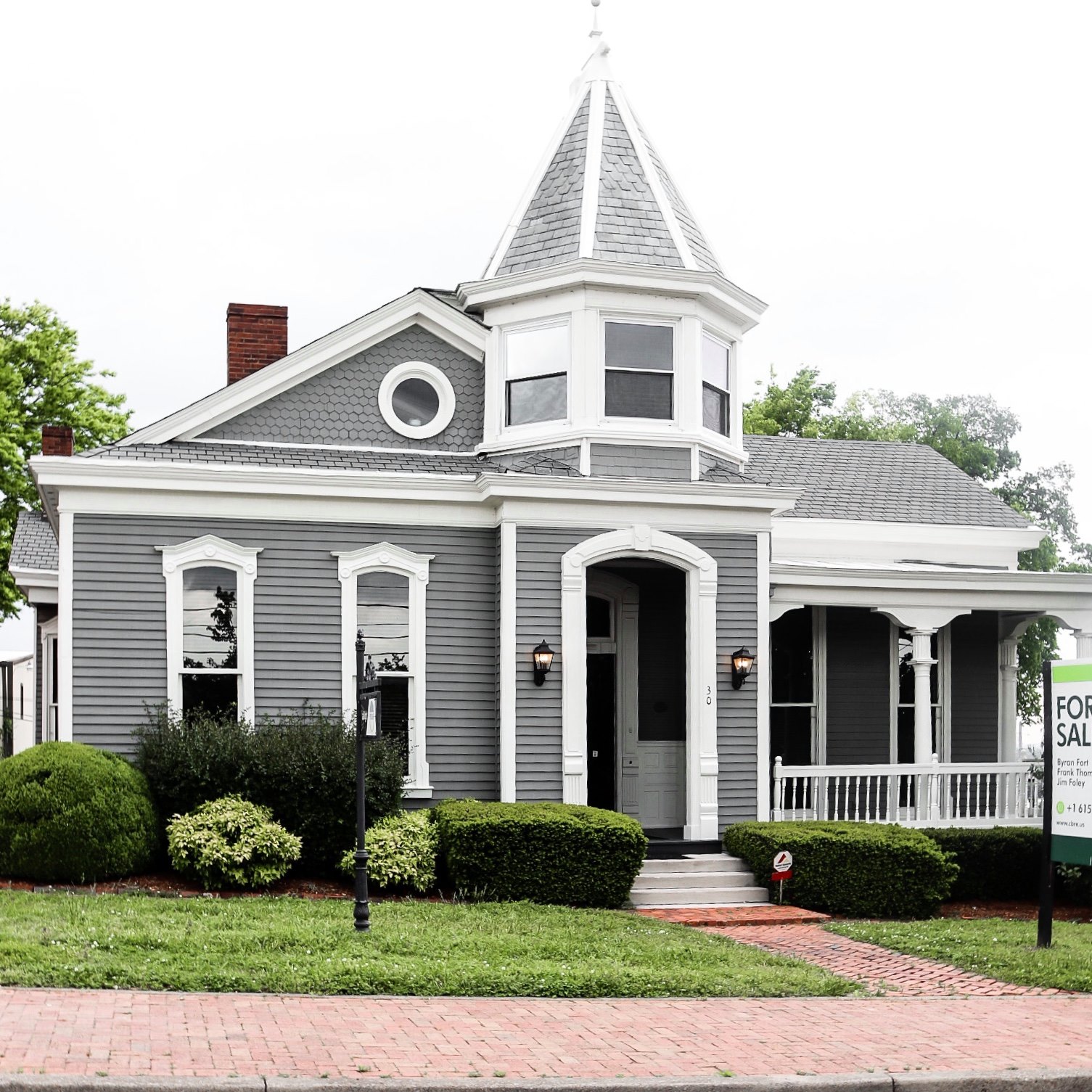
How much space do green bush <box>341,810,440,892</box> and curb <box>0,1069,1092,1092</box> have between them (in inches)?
272

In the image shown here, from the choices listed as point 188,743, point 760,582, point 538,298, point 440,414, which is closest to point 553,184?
point 538,298

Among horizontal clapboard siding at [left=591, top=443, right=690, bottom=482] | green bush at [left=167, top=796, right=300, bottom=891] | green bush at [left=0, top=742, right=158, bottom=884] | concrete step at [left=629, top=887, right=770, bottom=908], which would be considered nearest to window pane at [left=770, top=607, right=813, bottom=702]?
horizontal clapboard siding at [left=591, top=443, right=690, bottom=482]

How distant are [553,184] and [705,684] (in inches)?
272

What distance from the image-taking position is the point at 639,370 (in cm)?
1739

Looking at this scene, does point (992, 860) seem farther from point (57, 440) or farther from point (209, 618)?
point (57, 440)

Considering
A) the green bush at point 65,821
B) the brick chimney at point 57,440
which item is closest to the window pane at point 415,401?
the green bush at point 65,821

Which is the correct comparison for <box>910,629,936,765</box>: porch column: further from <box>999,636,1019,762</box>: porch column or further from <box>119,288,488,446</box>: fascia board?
<box>119,288,488,446</box>: fascia board

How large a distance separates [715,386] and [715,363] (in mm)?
305

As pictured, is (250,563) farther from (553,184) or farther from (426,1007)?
(426,1007)

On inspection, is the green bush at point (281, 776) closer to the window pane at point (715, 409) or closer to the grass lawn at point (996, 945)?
the grass lawn at point (996, 945)

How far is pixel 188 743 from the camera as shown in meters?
14.9

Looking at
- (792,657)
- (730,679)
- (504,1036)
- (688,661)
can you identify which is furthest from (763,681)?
(504,1036)

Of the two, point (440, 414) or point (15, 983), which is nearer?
point (15, 983)

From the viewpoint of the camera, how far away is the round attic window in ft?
58.3
